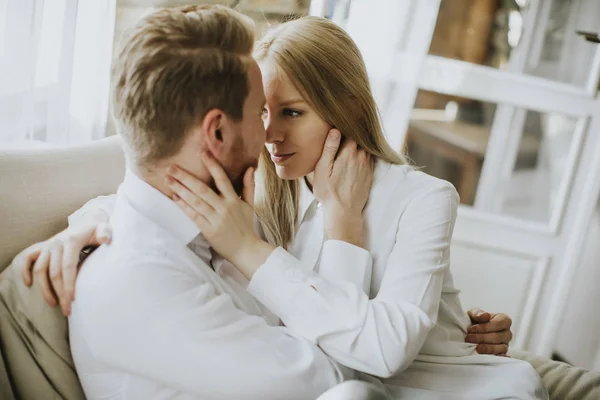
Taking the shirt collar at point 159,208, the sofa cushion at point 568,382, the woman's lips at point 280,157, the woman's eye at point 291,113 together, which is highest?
the woman's eye at point 291,113

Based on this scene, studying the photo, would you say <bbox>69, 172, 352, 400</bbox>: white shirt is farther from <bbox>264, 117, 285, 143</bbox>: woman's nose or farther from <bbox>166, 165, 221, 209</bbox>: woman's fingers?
<bbox>264, 117, 285, 143</bbox>: woman's nose

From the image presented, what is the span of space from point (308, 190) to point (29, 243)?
0.70 meters

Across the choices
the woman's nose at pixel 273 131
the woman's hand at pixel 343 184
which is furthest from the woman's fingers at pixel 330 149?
the woman's nose at pixel 273 131

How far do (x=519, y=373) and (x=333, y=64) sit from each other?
777 millimetres

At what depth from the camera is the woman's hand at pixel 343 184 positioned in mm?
1342

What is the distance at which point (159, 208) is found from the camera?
106cm

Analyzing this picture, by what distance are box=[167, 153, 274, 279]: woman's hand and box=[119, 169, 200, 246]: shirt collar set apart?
0.01 m

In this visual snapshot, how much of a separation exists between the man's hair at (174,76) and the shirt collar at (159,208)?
44 mm

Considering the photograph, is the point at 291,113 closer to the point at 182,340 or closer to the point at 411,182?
the point at 411,182

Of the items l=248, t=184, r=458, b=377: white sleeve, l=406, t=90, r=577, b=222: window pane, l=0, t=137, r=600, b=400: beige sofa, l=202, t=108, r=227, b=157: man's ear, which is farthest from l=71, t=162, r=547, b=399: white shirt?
l=406, t=90, r=577, b=222: window pane

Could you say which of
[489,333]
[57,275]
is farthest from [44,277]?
[489,333]

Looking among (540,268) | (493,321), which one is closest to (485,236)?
(540,268)

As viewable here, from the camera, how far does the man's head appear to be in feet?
3.19

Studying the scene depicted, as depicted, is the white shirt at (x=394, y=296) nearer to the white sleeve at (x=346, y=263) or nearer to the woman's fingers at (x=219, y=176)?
the white sleeve at (x=346, y=263)
